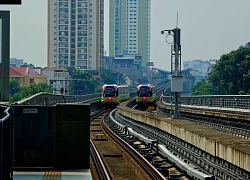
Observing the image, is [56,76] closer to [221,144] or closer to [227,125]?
[227,125]

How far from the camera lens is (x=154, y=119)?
76.4 ft

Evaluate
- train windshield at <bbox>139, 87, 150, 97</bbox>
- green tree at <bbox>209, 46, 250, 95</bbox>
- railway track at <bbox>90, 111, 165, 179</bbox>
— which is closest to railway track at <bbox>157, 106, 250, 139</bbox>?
railway track at <bbox>90, 111, 165, 179</bbox>

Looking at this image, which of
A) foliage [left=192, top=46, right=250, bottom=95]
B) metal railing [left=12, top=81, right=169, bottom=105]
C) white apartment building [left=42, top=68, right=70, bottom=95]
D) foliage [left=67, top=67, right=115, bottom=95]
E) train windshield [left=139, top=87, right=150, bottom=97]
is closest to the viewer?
metal railing [left=12, top=81, right=169, bottom=105]

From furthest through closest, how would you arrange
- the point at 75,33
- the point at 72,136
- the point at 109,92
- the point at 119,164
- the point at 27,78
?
1. the point at 75,33
2. the point at 27,78
3. the point at 109,92
4. the point at 119,164
5. the point at 72,136

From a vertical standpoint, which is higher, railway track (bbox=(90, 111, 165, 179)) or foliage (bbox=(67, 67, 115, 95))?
foliage (bbox=(67, 67, 115, 95))

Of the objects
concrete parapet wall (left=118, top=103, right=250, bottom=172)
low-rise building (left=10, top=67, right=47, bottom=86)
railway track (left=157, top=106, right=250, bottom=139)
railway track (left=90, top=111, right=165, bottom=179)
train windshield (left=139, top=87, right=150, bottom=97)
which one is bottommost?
railway track (left=90, top=111, right=165, bottom=179)

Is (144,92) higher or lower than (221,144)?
higher

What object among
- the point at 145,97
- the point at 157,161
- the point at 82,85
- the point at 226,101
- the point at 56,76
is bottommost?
the point at 157,161

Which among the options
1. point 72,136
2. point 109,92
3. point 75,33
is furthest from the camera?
point 75,33

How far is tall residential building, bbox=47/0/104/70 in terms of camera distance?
186875mm

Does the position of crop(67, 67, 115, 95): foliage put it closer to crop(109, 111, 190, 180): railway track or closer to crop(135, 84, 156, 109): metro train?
crop(135, 84, 156, 109): metro train

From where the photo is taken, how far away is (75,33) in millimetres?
187250

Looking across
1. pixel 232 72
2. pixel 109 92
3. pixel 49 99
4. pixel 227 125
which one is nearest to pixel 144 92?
pixel 109 92

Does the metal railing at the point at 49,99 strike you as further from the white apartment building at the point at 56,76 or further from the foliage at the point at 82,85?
the white apartment building at the point at 56,76
